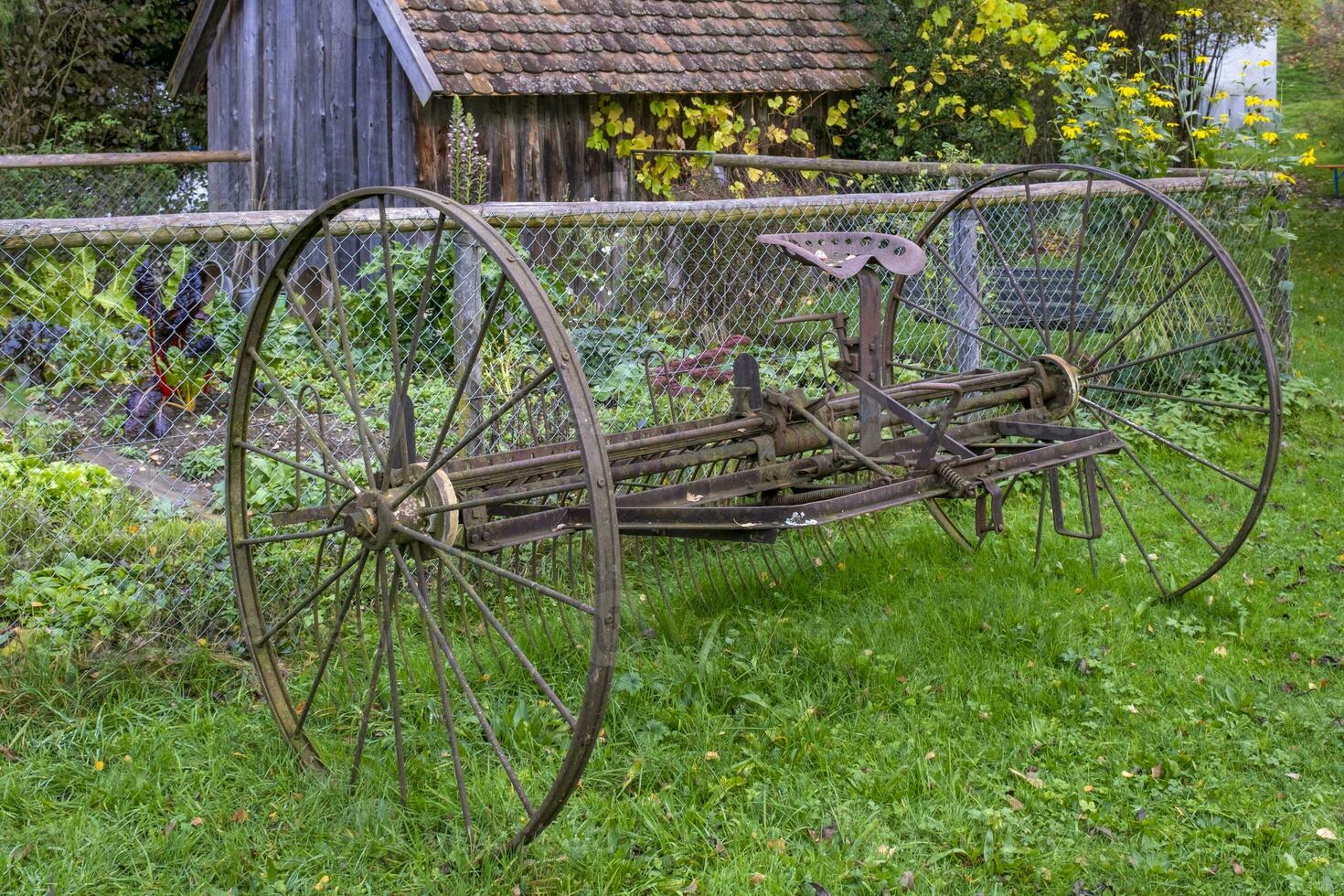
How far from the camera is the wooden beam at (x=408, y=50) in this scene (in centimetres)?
764

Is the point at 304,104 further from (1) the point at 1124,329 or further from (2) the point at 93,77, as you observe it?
(2) the point at 93,77

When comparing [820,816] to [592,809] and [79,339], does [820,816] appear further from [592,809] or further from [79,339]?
[79,339]

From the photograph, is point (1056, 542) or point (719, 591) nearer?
point (719, 591)

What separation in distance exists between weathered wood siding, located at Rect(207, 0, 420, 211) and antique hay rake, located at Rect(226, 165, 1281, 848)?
6.31ft

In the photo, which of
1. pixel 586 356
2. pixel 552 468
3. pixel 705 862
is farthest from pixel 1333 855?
pixel 586 356

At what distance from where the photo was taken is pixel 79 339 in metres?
5.54

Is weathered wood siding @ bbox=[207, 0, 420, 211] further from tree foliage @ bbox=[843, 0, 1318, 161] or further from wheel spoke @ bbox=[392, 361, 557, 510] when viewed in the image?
wheel spoke @ bbox=[392, 361, 557, 510]

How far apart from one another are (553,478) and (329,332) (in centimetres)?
386

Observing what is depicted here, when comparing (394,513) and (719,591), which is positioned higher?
(394,513)

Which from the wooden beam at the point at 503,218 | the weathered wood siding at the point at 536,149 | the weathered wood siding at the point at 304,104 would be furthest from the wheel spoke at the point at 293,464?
the weathered wood siding at the point at 304,104

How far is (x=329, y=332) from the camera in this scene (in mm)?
7113

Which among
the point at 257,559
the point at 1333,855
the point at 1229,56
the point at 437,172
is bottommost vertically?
the point at 1333,855

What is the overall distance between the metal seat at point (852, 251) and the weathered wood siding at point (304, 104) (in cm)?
506

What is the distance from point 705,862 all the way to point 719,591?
60.5 inches
